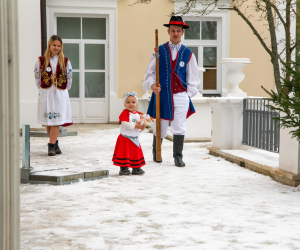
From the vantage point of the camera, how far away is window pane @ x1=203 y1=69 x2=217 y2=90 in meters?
12.3

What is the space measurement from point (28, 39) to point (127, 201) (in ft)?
23.5

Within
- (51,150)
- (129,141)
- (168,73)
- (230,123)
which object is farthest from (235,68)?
(129,141)

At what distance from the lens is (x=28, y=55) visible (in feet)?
32.2

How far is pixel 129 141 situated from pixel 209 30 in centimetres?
819

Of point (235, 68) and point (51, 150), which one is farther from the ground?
point (235, 68)

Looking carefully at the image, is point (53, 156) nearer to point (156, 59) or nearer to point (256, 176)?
point (156, 59)

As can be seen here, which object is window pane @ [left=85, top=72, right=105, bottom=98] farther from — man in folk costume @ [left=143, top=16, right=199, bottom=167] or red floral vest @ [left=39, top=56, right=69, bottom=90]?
man in folk costume @ [left=143, top=16, right=199, bottom=167]

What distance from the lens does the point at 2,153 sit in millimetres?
1616

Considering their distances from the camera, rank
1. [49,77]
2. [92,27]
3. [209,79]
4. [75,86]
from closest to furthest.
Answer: [49,77], [92,27], [75,86], [209,79]

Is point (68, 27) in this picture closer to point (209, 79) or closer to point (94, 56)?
point (94, 56)

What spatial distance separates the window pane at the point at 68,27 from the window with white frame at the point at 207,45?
275 centimetres

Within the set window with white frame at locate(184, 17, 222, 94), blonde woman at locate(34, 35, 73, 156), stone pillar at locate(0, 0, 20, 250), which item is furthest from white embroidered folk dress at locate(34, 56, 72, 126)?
window with white frame at locate(184, 17, 222, 94)

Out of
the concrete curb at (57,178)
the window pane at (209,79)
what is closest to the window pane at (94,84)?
the window pane at (209,79)

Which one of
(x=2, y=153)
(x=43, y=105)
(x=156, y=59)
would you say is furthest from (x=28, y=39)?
(x=2, y=153)
